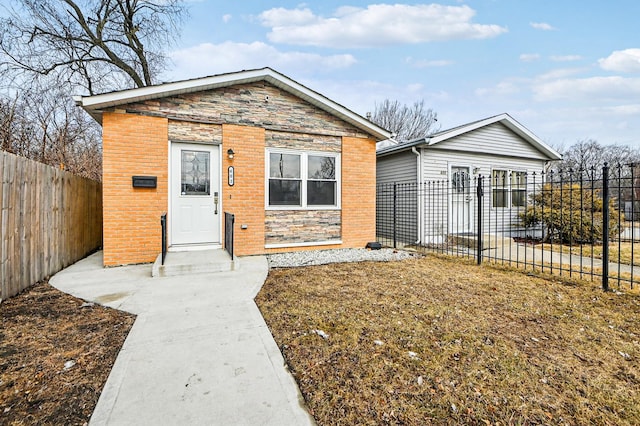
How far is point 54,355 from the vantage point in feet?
8.47

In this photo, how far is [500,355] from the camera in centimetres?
260

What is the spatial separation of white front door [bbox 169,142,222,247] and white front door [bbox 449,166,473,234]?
7.41m

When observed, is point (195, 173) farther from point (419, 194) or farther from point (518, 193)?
point (518, 193)

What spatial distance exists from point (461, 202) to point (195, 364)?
9.69 m

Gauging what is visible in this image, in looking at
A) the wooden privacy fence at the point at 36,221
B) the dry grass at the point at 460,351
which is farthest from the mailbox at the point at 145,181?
the dry grass at the point at 460,351

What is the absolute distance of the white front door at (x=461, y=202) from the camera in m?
10.0

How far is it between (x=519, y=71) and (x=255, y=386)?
18.5 m

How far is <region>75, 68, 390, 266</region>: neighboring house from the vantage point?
19.5 feet

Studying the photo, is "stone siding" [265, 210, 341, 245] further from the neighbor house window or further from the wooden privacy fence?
the neighbor house window

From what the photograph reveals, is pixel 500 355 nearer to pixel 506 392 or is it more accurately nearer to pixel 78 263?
pixel 506 392

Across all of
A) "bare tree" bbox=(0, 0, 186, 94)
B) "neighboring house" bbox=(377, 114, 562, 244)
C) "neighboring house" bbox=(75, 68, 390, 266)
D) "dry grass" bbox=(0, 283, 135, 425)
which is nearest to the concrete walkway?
"dry grass" bbox=(0, 283, 135, 425)

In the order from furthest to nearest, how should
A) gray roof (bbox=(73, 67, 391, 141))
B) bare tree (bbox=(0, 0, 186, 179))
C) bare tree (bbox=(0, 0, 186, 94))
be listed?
1. bare tree (bbox=(0, 0, 186, 94))
2. bare tree (bbox=(0, 0, 186, 179))
3. gray roof (bbox=(73, 67, 391, 141))

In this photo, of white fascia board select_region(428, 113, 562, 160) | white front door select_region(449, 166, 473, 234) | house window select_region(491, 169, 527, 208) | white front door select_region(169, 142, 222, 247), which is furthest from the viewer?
house window select_region(491, 169, 527, 208)

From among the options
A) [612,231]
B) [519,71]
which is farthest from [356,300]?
[519,71]
